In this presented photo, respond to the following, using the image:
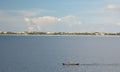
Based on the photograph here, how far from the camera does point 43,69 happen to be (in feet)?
231

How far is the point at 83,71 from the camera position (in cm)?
6831

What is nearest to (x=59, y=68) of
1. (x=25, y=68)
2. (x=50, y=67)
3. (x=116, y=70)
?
(x=50, y=67)

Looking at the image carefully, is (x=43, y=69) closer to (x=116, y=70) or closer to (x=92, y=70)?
(x=92, y=70)

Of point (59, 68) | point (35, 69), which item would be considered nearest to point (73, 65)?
point (59, 68)

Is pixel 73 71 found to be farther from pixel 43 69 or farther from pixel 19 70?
pixel 19 70

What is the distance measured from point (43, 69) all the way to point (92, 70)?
10.6 m

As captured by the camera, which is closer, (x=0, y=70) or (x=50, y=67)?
(x=0, y=70)

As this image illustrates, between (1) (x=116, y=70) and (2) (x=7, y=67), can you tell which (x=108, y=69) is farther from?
(2) (x=7, y=67)

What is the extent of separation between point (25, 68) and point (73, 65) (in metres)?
11.7

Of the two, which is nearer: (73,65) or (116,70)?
(116,70)

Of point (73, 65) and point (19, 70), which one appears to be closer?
point (19, 70)

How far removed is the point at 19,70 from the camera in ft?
224

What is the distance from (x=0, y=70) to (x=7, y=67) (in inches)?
194

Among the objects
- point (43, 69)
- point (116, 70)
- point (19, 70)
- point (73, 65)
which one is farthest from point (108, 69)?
point (19, 70)
